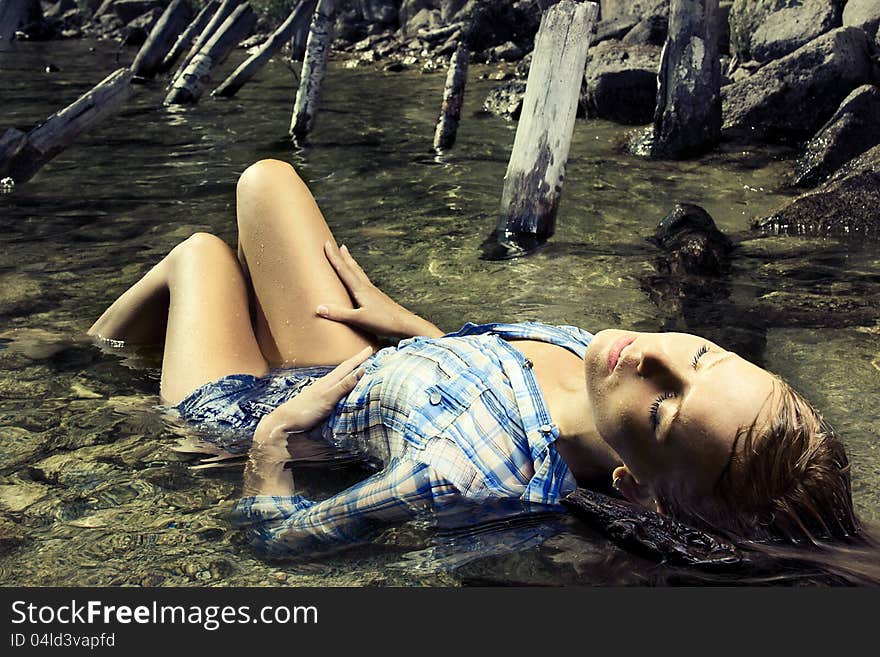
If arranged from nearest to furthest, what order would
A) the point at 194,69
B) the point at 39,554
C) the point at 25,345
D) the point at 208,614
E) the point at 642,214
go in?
the point at 208,614
the point at 39,554
the point at 25,345
the point at 642,214
the point at 194,69

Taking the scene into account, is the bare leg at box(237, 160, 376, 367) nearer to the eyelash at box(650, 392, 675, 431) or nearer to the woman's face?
the woman's face

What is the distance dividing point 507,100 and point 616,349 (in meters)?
9.87

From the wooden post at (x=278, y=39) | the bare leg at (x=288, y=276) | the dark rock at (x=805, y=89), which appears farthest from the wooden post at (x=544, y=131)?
the wooden post at (x=278, y=39)

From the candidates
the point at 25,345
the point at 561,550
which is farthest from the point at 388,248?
the point at 561,550

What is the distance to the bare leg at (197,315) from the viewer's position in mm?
3713

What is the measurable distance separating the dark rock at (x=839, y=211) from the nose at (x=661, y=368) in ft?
13.9

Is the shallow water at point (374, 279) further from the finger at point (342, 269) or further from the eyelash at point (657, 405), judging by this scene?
the finger at point (342, 269)

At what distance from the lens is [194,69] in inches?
420

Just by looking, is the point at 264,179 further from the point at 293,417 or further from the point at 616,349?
the point at 616,349

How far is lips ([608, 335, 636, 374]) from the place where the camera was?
9.12ft

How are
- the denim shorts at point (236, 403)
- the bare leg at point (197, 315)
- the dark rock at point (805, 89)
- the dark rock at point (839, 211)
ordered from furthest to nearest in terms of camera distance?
1. the dark rock at point (805, 89)
2. the dark rock at point (839, 211)
3. the bare leg at point (197, 315)
4. the denim shorts at point (236, 403)

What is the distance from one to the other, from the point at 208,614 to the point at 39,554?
72 cm

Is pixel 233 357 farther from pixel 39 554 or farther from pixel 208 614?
pixel 208 614

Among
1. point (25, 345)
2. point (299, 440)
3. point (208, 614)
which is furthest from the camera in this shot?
point (25, 345)
